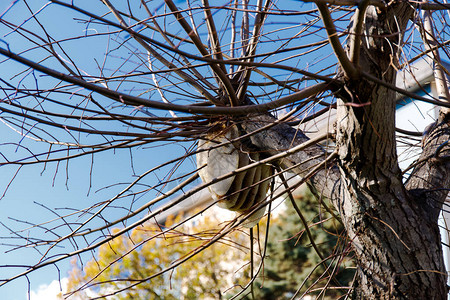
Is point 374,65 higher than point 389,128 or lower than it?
higher

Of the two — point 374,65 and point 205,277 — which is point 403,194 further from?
point 205,277

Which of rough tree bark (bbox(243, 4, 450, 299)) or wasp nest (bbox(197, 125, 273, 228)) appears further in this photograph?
wasp nest (bbox(197, 125, 273, 228))

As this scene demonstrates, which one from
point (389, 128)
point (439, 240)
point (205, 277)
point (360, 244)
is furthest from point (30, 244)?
point (205, 277)

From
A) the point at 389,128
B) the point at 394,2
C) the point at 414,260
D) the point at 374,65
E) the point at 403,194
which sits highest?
the point at 394,2

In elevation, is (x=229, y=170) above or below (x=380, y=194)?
above

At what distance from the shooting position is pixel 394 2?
4.09ft

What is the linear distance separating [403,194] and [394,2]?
0.52 m

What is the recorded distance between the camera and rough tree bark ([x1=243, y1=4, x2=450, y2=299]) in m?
1.25

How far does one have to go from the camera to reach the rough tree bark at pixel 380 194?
125 cm

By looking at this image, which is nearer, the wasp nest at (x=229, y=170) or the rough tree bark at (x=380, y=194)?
the rough tree bark at (x=380, y=194)

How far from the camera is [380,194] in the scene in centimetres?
132

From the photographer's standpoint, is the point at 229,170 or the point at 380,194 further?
the point at 229,170

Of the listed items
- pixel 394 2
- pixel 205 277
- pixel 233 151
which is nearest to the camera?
pixel 394 2

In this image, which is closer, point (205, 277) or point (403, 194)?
point (403, 194)
